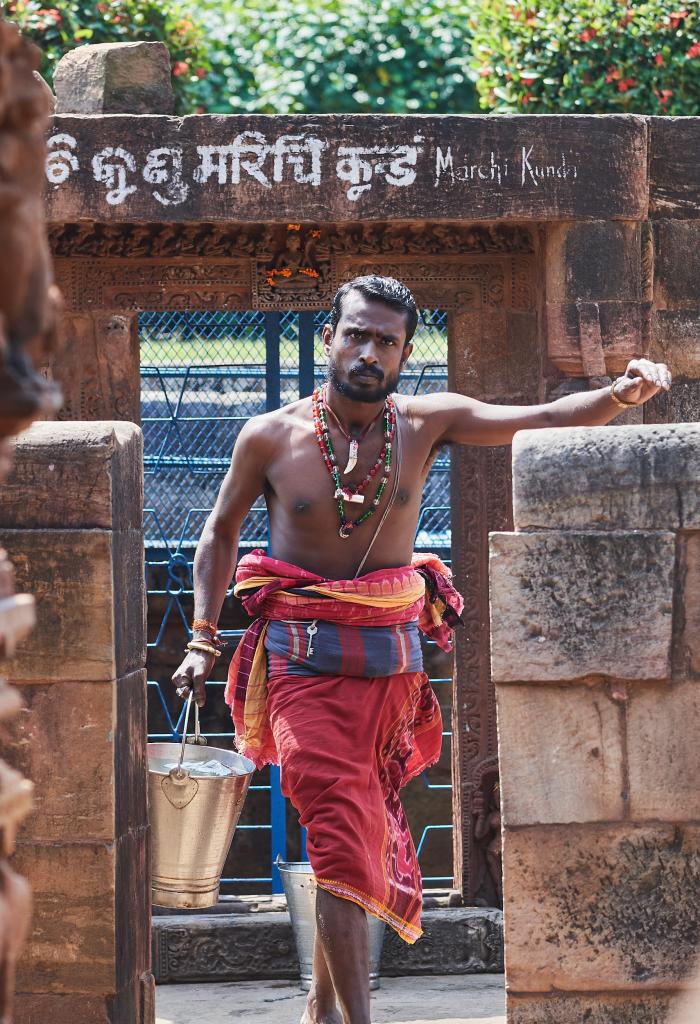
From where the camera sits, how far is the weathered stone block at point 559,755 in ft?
12.5

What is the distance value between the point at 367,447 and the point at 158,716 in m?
4.96

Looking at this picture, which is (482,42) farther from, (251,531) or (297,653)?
(297,653)

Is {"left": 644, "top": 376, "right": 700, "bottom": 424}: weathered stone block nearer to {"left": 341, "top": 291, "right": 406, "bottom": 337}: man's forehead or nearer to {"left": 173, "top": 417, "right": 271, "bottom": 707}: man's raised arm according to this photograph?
{"left": 341, "top": 291, "right": 406, "bottom": 337}: man's forehead

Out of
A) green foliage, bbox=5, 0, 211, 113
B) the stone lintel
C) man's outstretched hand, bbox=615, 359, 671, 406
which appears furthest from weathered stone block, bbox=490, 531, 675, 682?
green foliage, bbox=5, 0, 211, 113

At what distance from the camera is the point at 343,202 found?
5.88 m

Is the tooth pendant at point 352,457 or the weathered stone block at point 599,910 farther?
the tooth pendant at point 352,457

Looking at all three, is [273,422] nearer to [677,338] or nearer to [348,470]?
[348,470]

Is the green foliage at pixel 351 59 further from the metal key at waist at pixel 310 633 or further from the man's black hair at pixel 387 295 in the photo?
the metal key at waist at pixel 310 633

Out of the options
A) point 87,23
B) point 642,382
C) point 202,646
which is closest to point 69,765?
point 202,646

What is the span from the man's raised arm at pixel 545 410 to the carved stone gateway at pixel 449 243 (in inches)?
51.6

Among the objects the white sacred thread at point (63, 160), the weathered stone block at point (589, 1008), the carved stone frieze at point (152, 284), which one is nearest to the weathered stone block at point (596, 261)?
the carved stone frieze at point (152, 284)

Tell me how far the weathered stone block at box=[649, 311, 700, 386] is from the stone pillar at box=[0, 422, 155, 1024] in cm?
260

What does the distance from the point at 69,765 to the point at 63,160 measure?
2557 millimetres

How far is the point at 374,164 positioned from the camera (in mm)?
5875
